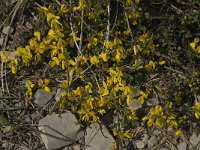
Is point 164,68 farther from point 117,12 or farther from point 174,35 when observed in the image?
point 117,12

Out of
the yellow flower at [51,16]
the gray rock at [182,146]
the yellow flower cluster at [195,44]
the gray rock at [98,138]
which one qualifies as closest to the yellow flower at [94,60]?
the yellow flower at [51,16]

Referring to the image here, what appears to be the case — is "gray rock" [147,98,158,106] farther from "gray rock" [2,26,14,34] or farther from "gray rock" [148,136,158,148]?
"gray rock" [2,26,14,34]

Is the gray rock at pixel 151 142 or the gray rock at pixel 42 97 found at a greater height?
the gray rock at pixel 42 97

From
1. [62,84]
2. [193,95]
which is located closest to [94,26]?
[62,84]

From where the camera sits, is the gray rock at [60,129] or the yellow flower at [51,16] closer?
the yellow flower at [51,16]

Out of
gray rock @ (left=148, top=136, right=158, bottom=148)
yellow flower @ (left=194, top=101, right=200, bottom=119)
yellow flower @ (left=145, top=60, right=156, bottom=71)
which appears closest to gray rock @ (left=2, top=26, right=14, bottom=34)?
yellow flower @ (left=145, top=60, right=156, bottom=71)

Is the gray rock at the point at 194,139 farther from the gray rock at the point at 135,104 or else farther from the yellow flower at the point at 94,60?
the yellow flower at the point at 94,60

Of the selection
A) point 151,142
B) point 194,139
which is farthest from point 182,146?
point 151,142
